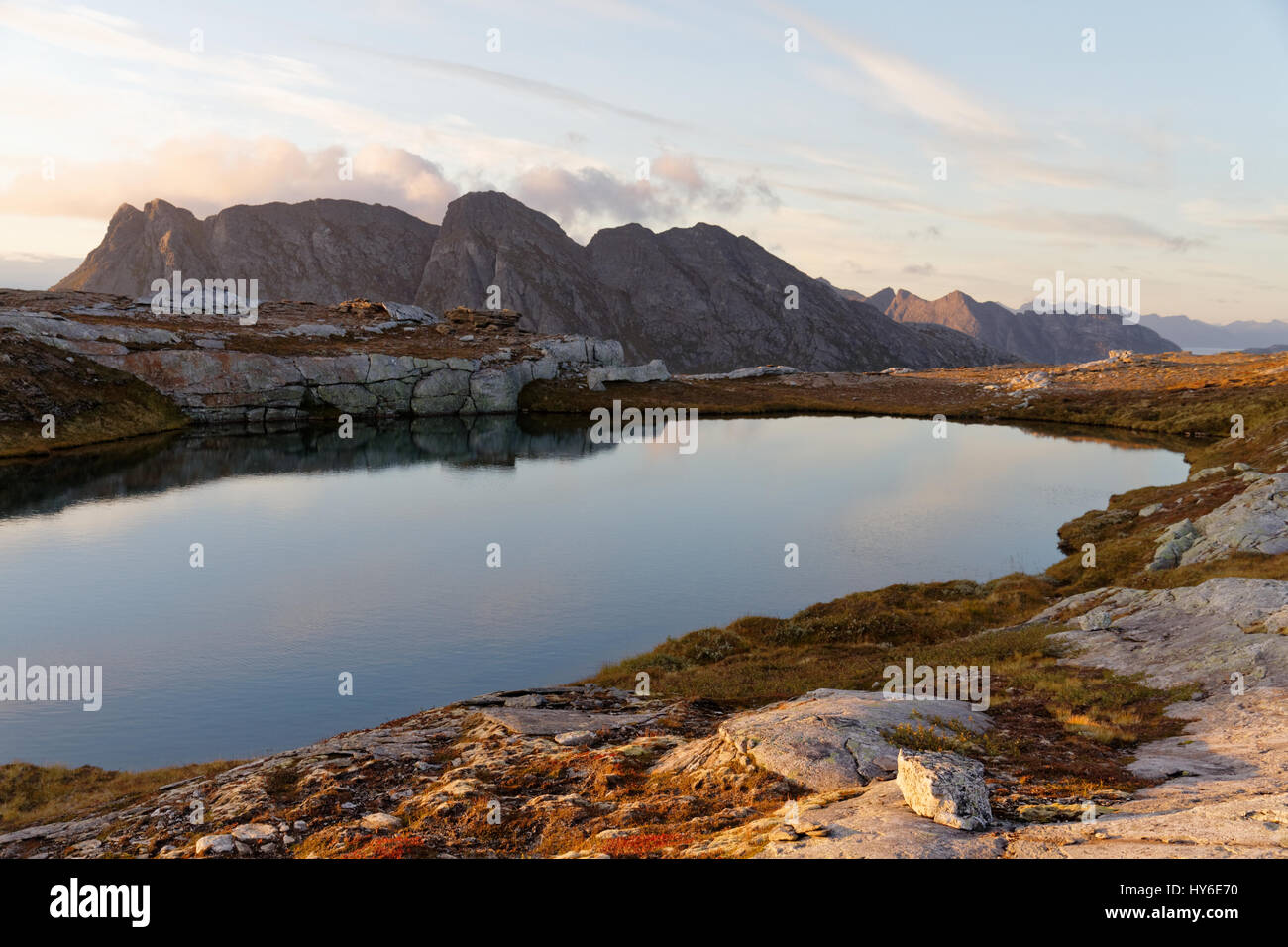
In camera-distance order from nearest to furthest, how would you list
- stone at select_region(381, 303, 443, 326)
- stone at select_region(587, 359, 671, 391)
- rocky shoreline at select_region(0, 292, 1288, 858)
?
rocky shoreline at select_region(0, 292, 1288, 858)
stone at select_region(587, 359, 671, 391)
stone at select_region(381, 303, 443, 326)

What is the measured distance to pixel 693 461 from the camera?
96.8m

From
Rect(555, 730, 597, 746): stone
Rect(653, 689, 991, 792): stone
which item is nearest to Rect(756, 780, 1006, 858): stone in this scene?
Rect(653, 689, 991, 792): stone

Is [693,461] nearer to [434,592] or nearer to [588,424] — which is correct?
[588,424]

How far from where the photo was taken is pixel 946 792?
1286cm

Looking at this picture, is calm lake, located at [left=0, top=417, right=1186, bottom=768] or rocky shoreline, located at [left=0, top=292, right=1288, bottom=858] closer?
rocky shoreline, located at [left=0, top=292, right=1288, bottom=858]

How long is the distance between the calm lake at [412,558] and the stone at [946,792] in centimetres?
2267

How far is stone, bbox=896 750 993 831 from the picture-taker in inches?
495

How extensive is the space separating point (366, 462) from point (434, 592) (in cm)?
5457

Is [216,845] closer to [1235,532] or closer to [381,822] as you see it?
[381,822]

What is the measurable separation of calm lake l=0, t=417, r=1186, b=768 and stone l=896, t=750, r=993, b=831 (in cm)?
2267

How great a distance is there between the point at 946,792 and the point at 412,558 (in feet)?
149

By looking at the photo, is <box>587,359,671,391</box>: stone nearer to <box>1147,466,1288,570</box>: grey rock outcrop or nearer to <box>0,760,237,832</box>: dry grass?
<box>1147,466,1288,570</box>: grey rock outcrop

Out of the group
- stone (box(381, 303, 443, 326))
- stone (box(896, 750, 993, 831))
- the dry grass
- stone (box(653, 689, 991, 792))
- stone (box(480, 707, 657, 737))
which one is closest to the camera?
stone (box(896, 750, 993, 831))
